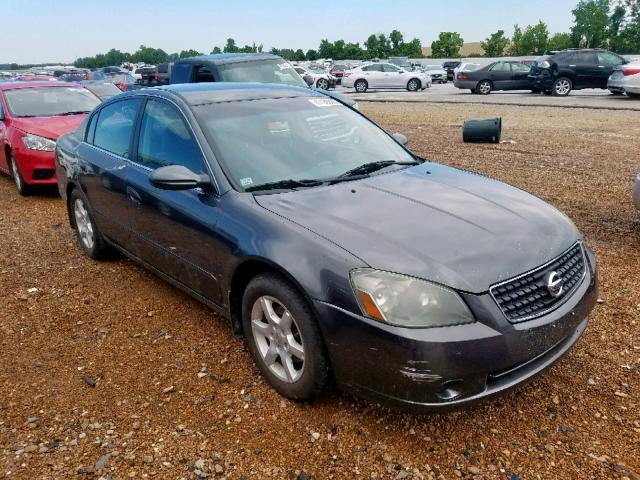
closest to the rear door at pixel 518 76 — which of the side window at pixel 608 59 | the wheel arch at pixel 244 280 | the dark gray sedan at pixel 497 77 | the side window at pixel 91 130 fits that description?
the dark gray sedan at pixel 497 77

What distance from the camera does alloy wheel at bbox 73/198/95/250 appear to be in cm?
500

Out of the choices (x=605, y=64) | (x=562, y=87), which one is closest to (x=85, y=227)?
(x=562, y=87)

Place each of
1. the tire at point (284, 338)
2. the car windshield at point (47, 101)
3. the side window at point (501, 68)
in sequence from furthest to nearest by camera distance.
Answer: the side window at point (501, 68), the car windshield at point (47, 101), the tire at point (284, 338)

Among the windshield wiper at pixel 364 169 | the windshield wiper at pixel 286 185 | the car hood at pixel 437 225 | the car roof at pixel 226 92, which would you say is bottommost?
the car hood at pixel 437 225

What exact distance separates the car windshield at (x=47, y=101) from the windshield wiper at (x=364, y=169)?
6.34 meters

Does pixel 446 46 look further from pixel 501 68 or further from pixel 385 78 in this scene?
pixel 501 68

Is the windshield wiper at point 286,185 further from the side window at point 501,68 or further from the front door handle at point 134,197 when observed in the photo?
the side window at point 501,68

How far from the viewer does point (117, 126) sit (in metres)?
4.46

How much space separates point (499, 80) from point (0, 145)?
2034 cm

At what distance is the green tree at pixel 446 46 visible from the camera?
8075 cm

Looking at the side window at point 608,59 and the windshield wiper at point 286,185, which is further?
the side window at point 608,59

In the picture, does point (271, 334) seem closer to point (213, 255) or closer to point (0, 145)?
point (213, 255)

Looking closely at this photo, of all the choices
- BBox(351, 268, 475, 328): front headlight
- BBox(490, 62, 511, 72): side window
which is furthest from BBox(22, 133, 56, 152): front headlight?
BBox(490, 62, 511, 72): side window

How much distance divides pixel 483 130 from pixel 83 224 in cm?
767
